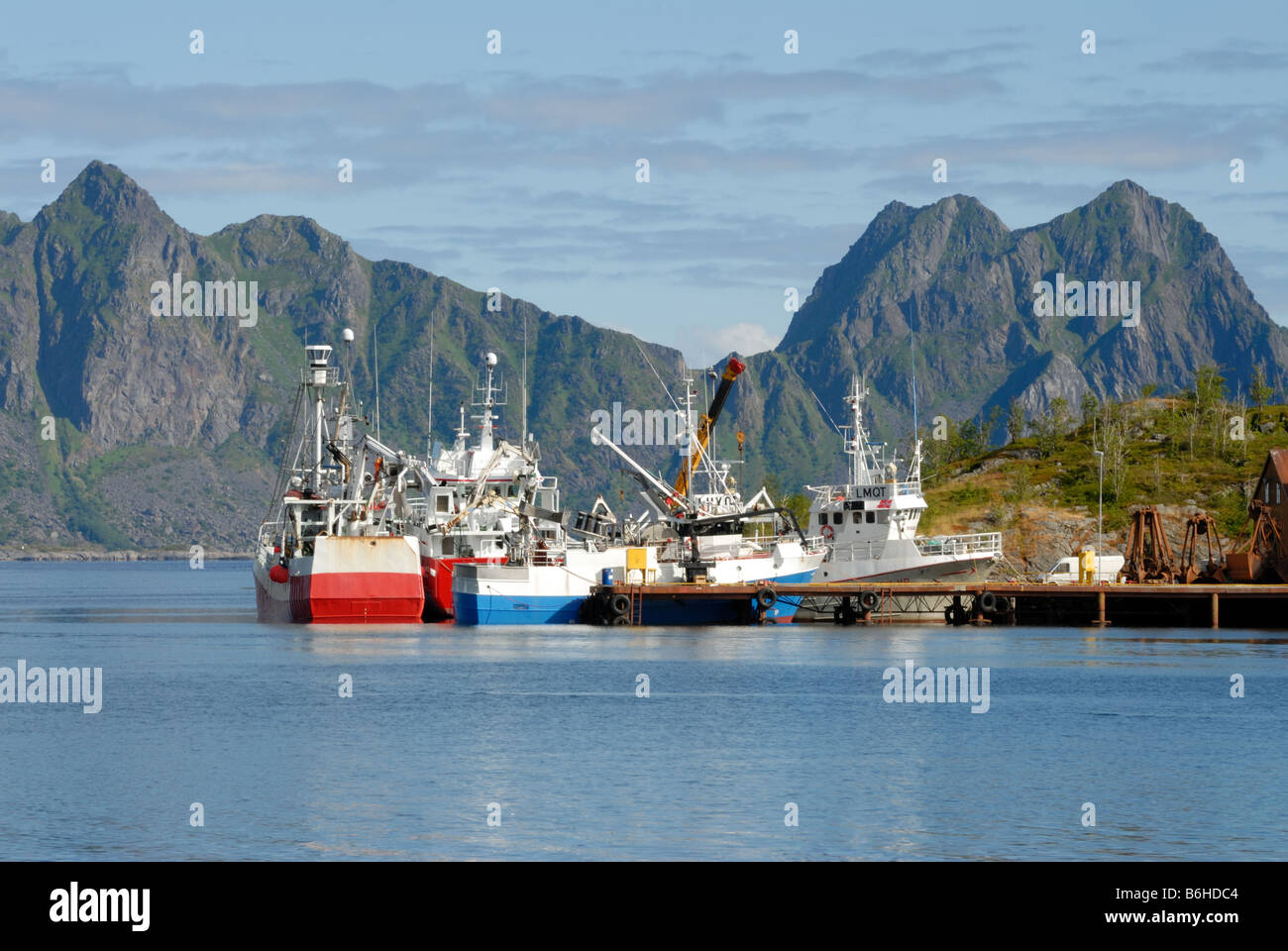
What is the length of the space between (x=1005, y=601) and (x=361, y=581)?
37083 millimetres

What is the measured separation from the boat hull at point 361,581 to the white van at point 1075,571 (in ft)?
131

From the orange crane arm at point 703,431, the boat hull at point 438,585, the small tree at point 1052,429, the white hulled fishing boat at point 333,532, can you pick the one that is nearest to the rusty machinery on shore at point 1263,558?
the orange crane arm at point 703,431

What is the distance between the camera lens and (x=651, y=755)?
49.2 m

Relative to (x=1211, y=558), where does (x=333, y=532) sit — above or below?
above

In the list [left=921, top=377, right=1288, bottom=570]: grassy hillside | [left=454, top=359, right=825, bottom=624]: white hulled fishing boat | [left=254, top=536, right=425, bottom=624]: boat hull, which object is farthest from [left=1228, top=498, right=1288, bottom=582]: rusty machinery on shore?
[left=254, top=536, right=425, bottom=624]: boat hull

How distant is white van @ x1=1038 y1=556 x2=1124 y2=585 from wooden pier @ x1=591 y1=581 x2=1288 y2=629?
182 inches

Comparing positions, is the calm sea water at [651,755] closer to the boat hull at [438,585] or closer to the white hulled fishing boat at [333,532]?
the white hulled fishing boat at [333,532]

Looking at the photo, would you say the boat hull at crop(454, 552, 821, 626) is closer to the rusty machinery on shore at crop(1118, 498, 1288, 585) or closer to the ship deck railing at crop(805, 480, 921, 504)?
the ship deck railing at crop(805, 480, 921, 504)

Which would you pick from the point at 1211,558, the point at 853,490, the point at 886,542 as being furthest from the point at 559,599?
the point at 1211,558

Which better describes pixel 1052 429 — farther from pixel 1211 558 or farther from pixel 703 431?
pixel 1211 558

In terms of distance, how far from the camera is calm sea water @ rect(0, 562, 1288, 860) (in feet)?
123
